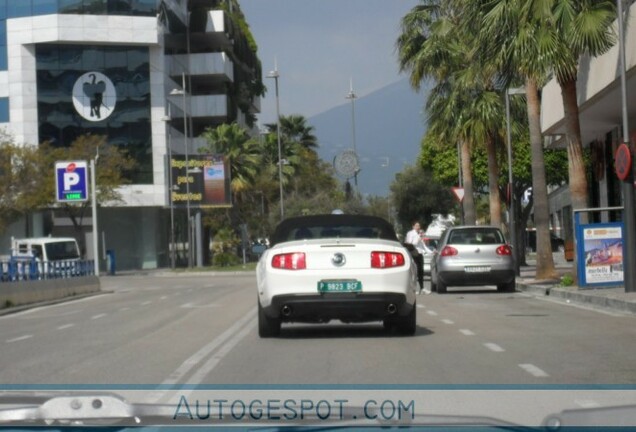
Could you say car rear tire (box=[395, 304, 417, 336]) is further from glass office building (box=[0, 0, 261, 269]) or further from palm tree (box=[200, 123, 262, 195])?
palm tree (box=[200, 123, 262, 195])

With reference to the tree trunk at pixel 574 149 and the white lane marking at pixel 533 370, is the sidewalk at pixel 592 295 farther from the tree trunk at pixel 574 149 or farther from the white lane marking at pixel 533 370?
the white lane marking at pixel 533 370

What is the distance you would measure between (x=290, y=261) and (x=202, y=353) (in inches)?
61.8

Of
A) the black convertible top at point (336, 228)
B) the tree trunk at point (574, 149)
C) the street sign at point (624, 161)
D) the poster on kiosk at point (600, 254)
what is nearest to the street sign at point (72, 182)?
the tree trunk at point (574, 149)

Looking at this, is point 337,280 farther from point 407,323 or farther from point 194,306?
point 194,306

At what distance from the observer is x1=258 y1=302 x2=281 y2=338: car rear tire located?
1422cm

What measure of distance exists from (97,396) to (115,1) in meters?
70.1

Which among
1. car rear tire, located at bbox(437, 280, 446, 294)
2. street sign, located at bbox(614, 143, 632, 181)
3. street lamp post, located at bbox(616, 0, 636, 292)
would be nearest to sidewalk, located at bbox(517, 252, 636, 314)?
street lamp post, located at bbox(616, 0, 636, 292)

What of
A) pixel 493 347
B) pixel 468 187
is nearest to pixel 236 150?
Answer: pixel 468 187

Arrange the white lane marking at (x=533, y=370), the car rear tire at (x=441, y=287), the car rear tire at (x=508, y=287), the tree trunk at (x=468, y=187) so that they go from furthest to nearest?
1. the tree trunk at (x=468, y=187)
2. the car rear tire at (x=441, y=287)
3. the car rear tire at (x=508, y=287)
4. the white lane marking at (x=533, y=370)

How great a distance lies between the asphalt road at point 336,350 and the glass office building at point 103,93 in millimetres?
51292

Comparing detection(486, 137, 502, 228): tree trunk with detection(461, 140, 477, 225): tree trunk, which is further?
detection(461, 140, 477, 225): tree trunk

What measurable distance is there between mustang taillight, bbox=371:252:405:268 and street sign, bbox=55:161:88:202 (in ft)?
134

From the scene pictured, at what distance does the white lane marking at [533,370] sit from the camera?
9930mm

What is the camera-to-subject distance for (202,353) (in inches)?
508
